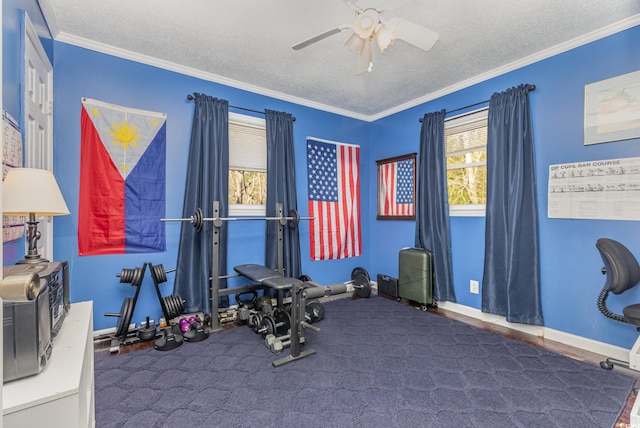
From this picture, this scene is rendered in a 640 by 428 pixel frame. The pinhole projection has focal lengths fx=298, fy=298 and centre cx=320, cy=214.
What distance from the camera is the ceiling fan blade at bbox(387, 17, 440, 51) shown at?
6.30ft

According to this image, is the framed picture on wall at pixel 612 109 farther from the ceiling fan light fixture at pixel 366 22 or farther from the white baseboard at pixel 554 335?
the ceiling fan light fixture at pixel 366 22

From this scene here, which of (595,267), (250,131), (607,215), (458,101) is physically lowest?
(595,267)

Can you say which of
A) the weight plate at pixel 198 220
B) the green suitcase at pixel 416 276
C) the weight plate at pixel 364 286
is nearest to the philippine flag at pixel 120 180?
the weight plate at pixel 198 220

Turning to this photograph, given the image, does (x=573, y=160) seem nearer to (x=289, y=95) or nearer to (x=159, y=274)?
(x=289, y=95)

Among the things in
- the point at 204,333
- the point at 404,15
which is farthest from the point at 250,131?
the point at 204,333

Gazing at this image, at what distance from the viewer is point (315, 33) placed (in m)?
2.49

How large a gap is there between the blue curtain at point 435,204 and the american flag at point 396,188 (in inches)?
9.6

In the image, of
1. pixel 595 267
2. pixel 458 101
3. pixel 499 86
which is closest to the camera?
pixel 595 267

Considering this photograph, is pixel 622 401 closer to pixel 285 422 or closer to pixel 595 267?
pixel 595 267

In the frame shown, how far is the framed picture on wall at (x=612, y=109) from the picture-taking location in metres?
2.30

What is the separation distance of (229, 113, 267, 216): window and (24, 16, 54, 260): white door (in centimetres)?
153

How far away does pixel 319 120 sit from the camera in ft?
13.5

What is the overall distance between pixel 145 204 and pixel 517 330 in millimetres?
3783

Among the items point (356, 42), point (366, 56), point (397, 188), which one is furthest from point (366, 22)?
point (397, 188)
